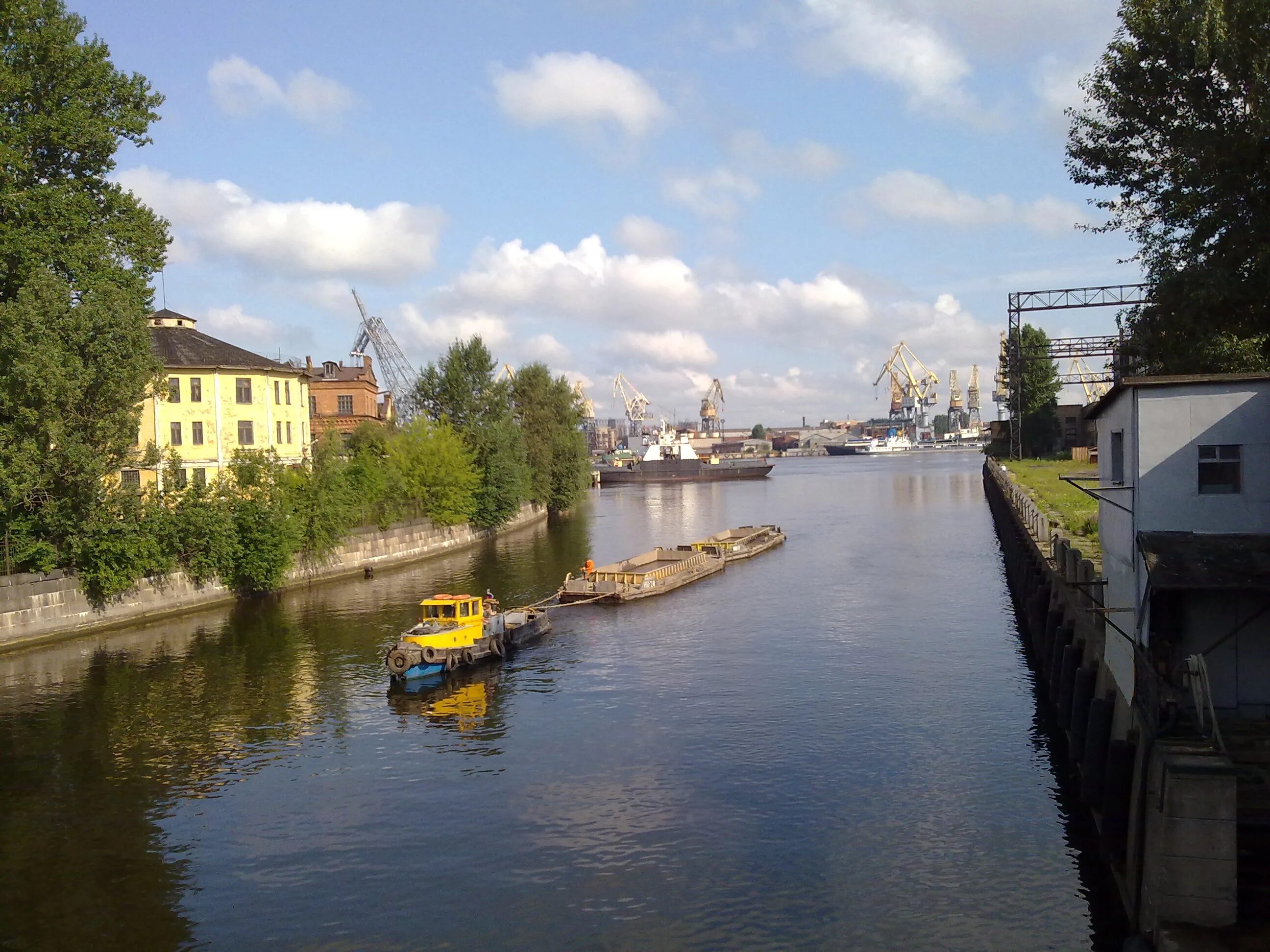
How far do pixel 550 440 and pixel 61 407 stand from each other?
5099 cm

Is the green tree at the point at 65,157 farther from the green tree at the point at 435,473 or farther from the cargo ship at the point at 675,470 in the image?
the cargo ship at the point at 675,470

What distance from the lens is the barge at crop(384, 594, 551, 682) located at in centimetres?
2797

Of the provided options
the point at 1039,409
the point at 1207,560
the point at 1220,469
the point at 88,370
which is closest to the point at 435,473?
the point at 88,370

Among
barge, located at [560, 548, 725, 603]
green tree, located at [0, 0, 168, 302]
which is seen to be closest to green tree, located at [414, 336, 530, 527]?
barge, located at [560, 548, 725, 603]

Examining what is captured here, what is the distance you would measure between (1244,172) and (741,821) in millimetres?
20607

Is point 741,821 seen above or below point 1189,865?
below

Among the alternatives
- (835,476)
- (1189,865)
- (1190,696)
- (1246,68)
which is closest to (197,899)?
(1189,865)

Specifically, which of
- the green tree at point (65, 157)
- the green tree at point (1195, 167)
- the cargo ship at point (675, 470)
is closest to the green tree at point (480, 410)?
the green tree at point (65, 157)

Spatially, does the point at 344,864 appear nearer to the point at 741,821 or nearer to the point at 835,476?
the point at 741,821

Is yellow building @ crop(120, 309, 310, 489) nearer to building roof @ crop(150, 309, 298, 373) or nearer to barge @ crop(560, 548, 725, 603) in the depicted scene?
building roof @ crop(150, 309, 298, 373)

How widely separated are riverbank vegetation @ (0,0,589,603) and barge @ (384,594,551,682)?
13.0m

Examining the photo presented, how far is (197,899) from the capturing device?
51.9 ft

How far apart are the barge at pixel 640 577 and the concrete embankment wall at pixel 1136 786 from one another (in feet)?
62.3

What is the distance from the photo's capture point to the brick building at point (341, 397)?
3246 inches
